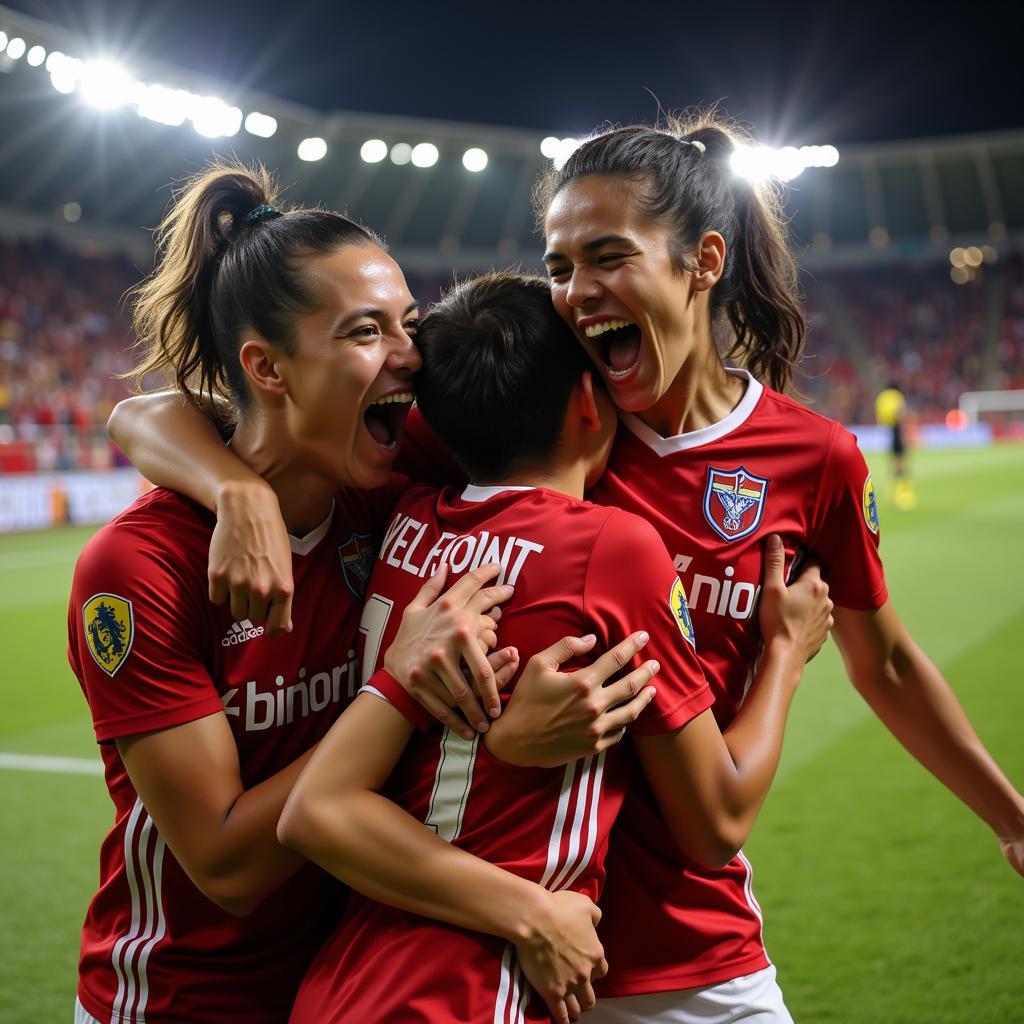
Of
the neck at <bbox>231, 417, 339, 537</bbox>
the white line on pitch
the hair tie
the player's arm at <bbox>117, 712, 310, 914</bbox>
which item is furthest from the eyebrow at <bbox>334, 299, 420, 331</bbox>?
the white line on pitch

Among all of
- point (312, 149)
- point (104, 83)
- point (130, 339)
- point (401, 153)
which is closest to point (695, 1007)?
point (104, 83)

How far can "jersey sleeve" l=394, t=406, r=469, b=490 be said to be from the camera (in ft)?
7.56

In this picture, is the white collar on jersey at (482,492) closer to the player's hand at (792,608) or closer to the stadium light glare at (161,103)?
the player's hand at (792,608)

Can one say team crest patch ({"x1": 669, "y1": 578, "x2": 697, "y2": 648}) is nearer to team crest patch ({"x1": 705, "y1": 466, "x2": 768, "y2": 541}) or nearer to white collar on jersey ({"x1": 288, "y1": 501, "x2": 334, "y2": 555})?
team crest patch ({"x1": 705, "y1": 466, "x2": 768, "y2": 541})

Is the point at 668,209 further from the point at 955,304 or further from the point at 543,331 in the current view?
the point at 955,304

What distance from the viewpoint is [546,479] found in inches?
72.4

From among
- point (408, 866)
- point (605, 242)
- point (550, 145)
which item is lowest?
point (408, 866)

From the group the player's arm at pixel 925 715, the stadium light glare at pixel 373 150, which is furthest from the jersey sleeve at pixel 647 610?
the stadium light glare at pixel 373 150

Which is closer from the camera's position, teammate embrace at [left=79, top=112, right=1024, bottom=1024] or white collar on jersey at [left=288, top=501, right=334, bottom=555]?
teammate embrace at [left=79, top=112, right=1024, bottom=1024]

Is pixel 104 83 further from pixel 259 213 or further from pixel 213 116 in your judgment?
pixel 259 213

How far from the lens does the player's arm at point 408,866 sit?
158 cm

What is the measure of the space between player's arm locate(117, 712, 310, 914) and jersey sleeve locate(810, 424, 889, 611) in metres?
1.09

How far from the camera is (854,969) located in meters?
Answer: 3.73

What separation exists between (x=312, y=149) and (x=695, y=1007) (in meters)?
34.1
